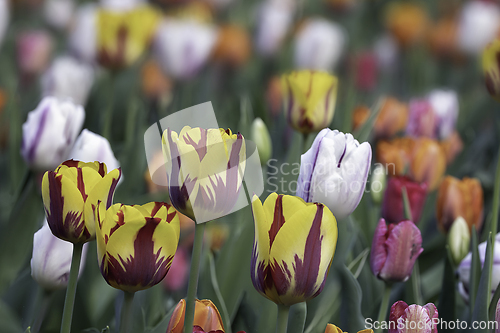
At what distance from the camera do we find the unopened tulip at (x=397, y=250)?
0.59m

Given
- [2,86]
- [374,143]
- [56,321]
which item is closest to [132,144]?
[56,321]

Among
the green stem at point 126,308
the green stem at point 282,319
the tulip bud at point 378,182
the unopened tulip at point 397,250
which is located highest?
the green stem at point 126,308

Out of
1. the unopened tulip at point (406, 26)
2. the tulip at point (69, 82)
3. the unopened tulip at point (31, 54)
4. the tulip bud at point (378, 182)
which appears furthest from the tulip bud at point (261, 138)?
the unopened tulip at point (406, 26)

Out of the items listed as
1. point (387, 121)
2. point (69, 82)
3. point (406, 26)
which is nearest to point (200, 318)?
point (387, 121)

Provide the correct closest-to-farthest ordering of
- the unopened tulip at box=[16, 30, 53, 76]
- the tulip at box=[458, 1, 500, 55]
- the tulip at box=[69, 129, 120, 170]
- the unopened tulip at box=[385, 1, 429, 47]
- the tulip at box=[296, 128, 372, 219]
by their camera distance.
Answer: the tulip at box=[296, 128, 372, 219]
the tulip at box=[69, 129, 120, 170]
the unopened tulip at box=[16, 30, 53, 76]
the tulip at box=[458, 1, 500, 55]
the unopened tulip at box=[385, 1, 429, 47]

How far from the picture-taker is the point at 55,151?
0.79 meters

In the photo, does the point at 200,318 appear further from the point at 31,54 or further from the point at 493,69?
the point at 31,54

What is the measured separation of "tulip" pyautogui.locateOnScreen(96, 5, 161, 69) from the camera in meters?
1.21

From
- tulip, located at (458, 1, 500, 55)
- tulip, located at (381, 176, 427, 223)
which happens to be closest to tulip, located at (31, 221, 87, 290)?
tulip, located at (381, 176, 427, 223)

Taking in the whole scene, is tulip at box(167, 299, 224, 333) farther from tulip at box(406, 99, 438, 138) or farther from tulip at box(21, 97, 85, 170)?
tulip at box(406, 99, 438, 138)

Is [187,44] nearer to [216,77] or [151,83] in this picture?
[151,83]

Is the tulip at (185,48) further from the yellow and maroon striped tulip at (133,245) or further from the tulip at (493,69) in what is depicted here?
the yellow and maroon striped tulip at (133,245)

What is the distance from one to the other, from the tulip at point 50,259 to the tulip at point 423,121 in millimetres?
857

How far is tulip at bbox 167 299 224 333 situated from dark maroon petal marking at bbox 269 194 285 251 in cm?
11
